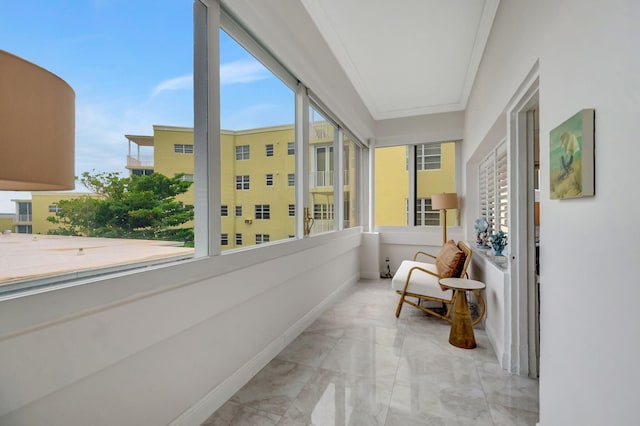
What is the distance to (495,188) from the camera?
331cm

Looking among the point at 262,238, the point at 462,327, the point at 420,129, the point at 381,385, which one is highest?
the point at 420,129

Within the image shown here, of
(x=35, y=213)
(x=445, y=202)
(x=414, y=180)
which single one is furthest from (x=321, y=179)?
(x=35, y=213)

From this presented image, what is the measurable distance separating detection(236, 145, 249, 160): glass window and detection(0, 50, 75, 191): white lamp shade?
1455 mm

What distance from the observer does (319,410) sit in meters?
1.75

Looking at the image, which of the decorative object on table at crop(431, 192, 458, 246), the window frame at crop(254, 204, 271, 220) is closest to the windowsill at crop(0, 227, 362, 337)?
Answer: the window frame at crop(254, 204, 271, 220)

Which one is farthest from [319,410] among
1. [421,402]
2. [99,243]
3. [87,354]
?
[99,243]

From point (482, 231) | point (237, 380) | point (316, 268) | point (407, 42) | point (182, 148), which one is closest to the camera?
point (182, 148)

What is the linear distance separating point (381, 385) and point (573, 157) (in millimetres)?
1735

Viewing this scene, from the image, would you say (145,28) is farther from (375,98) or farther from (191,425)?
(375,98)

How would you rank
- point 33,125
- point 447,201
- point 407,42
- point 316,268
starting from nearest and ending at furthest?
point 33,125 → point 407,42 → point 316,268 → point 447,201

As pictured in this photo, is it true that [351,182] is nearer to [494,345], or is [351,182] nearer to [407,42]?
[407,42]

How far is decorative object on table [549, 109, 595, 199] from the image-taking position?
1.01 metres

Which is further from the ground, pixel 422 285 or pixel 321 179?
pixel 321 179

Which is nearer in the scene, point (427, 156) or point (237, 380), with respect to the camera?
point (237, 380)
